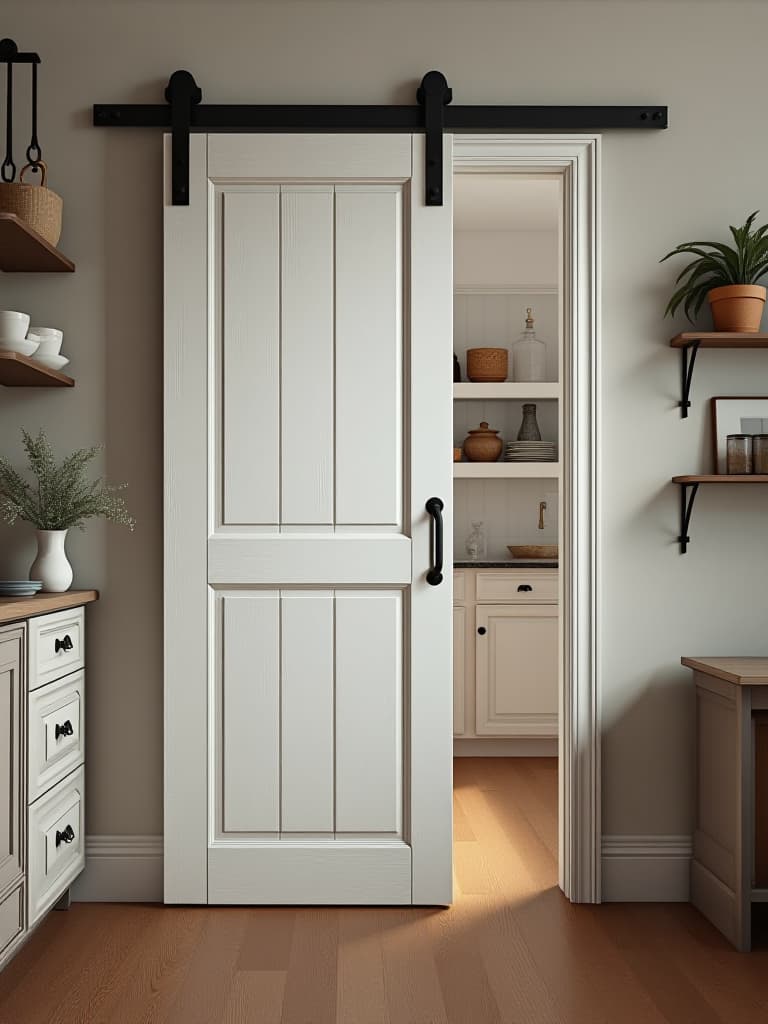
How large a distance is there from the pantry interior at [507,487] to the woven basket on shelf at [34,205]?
7.33 ft

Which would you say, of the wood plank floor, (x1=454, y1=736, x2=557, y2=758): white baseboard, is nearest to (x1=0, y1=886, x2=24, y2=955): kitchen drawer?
the wood plank floor

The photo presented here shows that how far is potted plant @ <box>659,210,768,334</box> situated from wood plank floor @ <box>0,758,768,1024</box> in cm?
175

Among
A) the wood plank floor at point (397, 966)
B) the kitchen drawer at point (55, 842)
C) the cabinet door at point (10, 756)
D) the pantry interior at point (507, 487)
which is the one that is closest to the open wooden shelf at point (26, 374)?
the cabinet door at point (10, 756)

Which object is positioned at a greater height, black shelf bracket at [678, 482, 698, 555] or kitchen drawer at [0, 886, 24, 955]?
black shelf bracket at [678, 482, 698, 555]

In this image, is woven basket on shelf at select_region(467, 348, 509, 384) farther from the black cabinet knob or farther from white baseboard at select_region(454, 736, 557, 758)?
the black cabinet knob

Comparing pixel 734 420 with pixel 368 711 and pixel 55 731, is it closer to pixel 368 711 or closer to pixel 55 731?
pixel 368 711

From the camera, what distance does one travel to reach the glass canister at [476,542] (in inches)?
210

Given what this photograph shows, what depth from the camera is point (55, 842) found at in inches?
104

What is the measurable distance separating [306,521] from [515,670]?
7.55ft

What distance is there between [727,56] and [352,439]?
1.65 m

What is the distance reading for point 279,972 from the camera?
2.43 m

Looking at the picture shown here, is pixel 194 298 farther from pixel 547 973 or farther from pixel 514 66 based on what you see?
pixel 547 973

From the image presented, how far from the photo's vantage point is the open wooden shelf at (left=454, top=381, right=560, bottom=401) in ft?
16.9

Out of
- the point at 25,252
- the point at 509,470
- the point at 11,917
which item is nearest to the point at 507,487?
the point at 509,470
